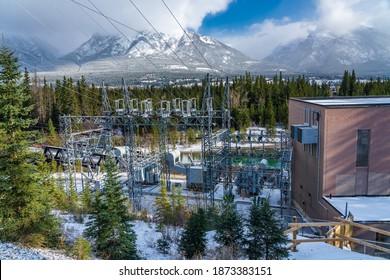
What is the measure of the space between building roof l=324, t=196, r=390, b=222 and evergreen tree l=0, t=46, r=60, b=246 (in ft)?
28.0

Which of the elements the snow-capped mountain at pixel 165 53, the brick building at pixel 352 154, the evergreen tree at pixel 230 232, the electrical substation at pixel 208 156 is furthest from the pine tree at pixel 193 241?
the snow-capped mountain at pixel 165 53

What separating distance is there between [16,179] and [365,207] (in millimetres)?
10935

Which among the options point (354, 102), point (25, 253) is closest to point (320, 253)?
point (25, 253)

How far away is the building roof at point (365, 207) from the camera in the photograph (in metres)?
10.3

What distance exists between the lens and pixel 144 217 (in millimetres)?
13086

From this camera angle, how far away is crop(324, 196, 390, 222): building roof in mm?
10328

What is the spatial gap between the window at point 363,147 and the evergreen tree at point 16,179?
10794 mm

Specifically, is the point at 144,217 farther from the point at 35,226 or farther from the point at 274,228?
the point at 274,228

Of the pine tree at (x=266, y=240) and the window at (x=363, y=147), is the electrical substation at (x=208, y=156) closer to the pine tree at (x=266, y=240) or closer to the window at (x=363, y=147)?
the window at (x=363, y=147)

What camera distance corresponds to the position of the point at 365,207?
37.1 feet

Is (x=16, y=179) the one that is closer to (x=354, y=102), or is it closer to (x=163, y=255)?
(x=163, y=255)

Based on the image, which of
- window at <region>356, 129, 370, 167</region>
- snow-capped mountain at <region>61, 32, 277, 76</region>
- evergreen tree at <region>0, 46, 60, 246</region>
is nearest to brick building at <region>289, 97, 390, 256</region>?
window at <region>356, 129, 370, 167</region>

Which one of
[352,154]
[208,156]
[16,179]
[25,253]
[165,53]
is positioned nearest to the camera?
[25,253]

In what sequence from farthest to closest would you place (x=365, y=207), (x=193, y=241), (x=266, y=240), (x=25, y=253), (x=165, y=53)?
(x=165, y=53)
(x=365, y=207)
(x=193, y=241)
(x=25, y=253)
(x=266, y=240)
